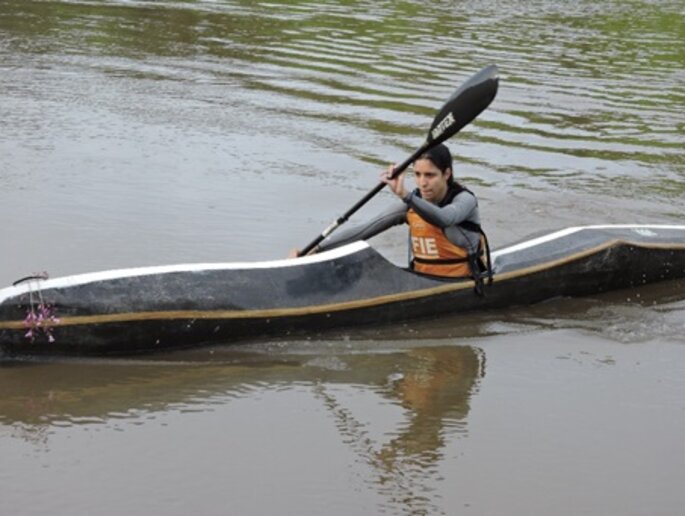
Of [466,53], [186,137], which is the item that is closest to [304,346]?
[186,137]

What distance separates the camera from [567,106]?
1350cm

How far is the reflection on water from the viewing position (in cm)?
543

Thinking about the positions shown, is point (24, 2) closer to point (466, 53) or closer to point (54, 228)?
point (466, 53)

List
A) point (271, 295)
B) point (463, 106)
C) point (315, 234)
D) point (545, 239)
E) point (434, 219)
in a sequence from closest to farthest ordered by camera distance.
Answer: point (271, 295)
point (434, 219)
point (463, 106)
point (545, 239)
point (315, 234)

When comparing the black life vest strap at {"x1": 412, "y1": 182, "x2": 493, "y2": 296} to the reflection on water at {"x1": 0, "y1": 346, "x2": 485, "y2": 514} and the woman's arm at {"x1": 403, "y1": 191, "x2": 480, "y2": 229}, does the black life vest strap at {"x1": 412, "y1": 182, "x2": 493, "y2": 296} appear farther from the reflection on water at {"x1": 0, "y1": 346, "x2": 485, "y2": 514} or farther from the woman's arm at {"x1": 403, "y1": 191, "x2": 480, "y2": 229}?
the reflection on water at {"x1": 0, "y1": 346, "x2": 485, "y2": 514}

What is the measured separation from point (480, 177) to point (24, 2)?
34.3 ft

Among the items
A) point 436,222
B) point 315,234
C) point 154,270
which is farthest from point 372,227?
point 315,234

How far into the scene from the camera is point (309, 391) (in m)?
6.06

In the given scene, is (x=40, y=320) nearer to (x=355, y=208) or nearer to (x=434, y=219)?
(x=355, y=208)

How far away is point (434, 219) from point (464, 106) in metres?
0.83

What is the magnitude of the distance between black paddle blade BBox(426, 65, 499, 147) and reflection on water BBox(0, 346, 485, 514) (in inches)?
49.2

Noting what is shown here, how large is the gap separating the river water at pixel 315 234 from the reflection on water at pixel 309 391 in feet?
0.05

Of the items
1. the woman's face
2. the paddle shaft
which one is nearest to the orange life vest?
the woman's face

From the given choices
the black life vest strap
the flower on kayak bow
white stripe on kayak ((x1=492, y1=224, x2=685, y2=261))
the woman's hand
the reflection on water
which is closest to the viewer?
the reflection on water
